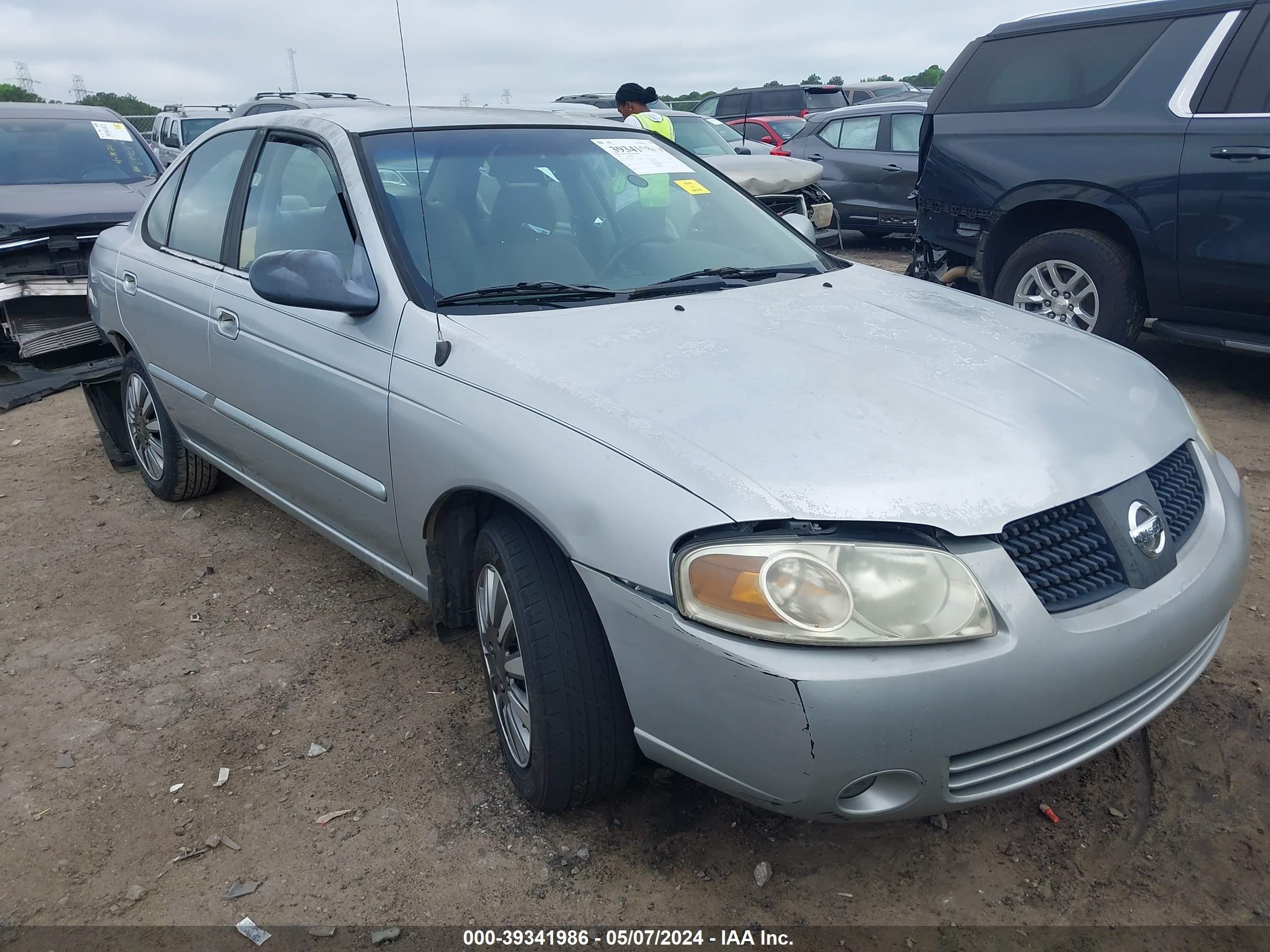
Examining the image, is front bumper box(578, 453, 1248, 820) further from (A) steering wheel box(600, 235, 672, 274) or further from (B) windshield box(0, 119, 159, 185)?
(B) windshield box(0, 119, 159, 185)

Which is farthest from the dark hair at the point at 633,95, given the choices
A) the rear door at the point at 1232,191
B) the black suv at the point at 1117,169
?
the rear door at the point at 1232,191

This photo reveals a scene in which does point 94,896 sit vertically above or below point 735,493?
below

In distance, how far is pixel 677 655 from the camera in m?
1.85

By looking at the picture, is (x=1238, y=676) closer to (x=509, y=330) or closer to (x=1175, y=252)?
(x=509, y=330)

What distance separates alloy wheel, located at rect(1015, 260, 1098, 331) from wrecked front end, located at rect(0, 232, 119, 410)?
554cm

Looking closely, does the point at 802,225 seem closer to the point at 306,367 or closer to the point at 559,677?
the point at 306,367

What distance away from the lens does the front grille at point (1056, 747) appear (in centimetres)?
186

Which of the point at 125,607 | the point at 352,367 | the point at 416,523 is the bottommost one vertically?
the point at 125,607

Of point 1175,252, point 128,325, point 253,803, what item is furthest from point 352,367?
point 1175,252

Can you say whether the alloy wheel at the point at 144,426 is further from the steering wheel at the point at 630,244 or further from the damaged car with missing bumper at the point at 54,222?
the steering wheel at the point at 630,244

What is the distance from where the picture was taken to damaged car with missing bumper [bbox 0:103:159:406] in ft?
20.6

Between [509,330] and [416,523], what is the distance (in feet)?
1.88

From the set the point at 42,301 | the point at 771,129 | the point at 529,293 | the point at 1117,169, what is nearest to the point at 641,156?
the point at 529,293

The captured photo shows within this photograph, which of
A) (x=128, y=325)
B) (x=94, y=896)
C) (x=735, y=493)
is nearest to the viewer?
(x=735, y=493)
